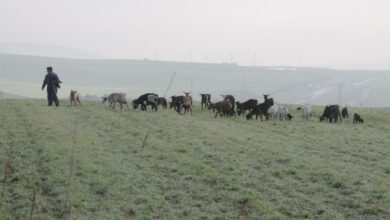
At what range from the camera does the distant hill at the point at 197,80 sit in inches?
4003

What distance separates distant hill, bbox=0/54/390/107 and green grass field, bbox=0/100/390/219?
74.7 meters

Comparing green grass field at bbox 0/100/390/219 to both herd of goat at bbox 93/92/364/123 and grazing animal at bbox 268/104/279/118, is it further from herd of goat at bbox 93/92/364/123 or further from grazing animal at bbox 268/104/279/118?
grazing animal at bbox 268/104/279/118

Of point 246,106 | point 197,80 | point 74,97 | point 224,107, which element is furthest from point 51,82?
point 197,80

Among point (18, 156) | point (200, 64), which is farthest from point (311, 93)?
point (18, 156)

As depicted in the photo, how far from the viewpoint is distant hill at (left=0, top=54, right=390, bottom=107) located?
10169cm

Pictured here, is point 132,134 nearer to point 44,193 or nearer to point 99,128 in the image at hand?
point 99,128

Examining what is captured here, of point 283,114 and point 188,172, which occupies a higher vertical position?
point 283,114

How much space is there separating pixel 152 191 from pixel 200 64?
15195cm

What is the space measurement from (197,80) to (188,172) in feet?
396

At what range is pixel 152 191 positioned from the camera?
34.7 feet

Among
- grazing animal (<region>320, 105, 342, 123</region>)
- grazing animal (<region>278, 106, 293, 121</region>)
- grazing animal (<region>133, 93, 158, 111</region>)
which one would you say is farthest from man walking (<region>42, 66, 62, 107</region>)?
grazing animal (<region>320, 105, 342, 123</region>)

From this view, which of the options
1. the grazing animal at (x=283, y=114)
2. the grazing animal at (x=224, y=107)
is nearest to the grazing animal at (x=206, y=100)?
the grazing animal at (x=224, y=107)

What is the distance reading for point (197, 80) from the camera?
435ft

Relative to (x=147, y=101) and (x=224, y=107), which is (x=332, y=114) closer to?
(x=224, y=107)
